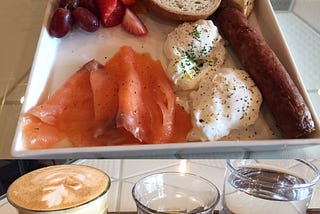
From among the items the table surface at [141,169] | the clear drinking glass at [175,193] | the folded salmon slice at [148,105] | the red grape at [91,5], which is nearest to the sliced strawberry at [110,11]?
the red grape at [91,5]

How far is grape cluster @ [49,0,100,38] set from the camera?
140 cm

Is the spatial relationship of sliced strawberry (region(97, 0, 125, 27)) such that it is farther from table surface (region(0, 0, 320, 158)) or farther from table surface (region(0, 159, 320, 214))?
table surface (region(0, 159, 320, 214))

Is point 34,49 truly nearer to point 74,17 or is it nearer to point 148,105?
point 74,17

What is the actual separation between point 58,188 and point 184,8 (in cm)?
83

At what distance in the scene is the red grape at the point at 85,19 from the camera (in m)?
1.42

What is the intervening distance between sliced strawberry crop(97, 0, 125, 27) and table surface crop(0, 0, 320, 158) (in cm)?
21

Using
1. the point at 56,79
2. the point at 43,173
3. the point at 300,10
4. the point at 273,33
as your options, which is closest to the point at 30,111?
the point at 56,79

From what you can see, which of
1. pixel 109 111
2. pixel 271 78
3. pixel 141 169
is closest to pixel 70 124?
pixel 109 111

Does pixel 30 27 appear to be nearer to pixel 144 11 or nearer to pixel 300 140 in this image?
pixel 144 11

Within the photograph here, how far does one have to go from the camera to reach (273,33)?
4.64ft

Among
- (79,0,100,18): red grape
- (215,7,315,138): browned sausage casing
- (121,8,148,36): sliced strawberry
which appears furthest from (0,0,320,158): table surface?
(121,8,148,36): sliced strawberry

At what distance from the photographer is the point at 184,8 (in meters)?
1.45

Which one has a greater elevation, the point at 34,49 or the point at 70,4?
the point at 70,4

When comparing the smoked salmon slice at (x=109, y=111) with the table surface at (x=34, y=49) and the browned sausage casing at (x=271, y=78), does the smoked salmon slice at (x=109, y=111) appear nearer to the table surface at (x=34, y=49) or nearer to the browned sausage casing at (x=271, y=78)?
the table surface at (x=34, y=49)
